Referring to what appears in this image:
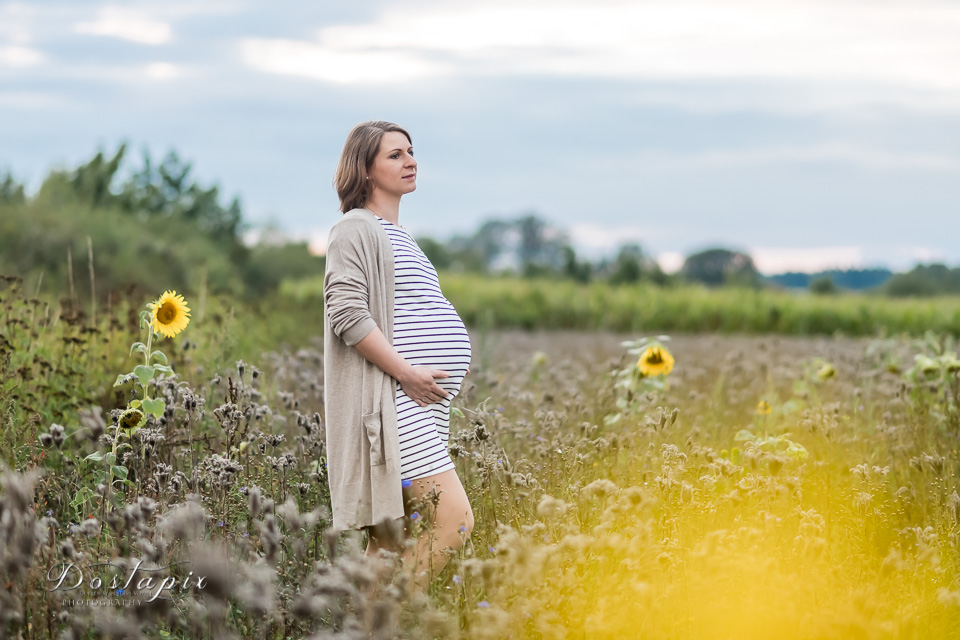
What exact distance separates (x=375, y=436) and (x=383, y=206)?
972 mm

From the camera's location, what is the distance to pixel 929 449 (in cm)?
537

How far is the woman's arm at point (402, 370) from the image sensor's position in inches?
126

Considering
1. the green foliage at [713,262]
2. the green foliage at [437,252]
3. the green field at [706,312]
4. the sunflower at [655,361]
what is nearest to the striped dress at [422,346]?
the sunflower at [655,361]

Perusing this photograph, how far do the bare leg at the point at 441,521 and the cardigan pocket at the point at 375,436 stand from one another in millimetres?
212

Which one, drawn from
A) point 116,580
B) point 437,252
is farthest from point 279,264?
point 116,580

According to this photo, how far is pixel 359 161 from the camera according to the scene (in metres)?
3.56

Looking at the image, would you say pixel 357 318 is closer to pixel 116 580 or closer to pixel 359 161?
pixel 359 161

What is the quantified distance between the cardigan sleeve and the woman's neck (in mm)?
238

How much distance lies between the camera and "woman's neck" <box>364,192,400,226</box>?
3.59m

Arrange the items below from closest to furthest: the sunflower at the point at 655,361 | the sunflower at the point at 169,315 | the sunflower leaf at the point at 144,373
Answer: the sunflower leaf at the point at 144,373
the sunflower at the point at 169,315
the sunflower at the point at 655,361

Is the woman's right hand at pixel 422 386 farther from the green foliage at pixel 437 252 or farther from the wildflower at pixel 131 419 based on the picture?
the green foliage at pixel 437 252

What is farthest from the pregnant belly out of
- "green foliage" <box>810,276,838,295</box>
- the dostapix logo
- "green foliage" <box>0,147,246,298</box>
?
"green foliage" <box>810,276,838,295</box>

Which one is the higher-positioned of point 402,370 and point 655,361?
point 402,370

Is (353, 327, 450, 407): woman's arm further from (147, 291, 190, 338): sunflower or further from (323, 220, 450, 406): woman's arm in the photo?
(147, 291, 190, 338): sunflower
